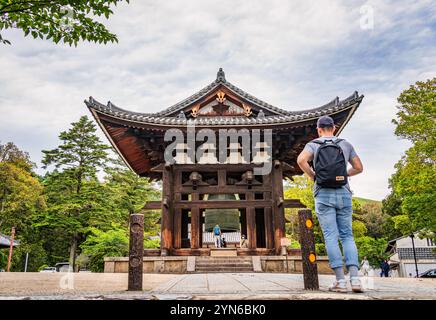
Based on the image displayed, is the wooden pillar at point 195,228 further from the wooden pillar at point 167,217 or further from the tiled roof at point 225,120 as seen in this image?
the tiled roof at point 225,120

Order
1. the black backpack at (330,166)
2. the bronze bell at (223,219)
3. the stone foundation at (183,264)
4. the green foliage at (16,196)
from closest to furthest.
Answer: the black backpack at (330,166), the stone foundation at (183,264), the bronze bell at (223,219), the green foliage at (16,196)

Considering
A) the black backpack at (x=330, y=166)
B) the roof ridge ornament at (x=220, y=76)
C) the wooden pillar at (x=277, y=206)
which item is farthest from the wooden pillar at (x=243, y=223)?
the black backpack at (x=330, y=166)

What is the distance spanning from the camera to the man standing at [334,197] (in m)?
3.37

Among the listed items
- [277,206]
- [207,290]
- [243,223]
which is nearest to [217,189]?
[277,206]

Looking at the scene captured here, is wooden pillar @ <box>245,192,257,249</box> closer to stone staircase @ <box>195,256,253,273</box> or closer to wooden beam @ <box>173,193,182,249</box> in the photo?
stone staircase @ <box>195,256,253,273</box>

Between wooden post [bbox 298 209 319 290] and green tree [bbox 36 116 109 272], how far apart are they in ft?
88.0

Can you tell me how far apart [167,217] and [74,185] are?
21850mm

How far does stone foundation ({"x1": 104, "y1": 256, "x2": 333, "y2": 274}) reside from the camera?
10106mm

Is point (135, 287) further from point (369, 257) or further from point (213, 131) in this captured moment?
point (369, 257)

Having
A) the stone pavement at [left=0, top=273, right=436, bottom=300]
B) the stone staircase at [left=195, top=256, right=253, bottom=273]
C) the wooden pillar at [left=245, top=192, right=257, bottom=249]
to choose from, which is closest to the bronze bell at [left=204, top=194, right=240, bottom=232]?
the wooden pillar at [left=245, top=192, right=257, bottom=249]

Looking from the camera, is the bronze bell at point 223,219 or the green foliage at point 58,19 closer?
the green foliage at point 58,19

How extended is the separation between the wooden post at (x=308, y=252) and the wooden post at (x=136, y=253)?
2.00 metres

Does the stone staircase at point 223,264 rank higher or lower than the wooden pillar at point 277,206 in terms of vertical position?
lower
